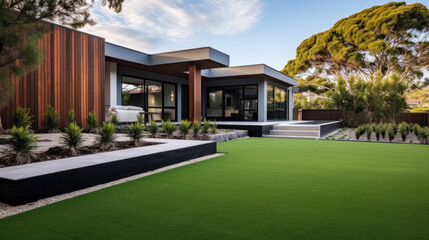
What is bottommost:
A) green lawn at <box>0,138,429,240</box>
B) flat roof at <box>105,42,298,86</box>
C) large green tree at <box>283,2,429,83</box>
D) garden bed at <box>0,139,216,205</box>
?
green lawn at <box>0,138,429,240</box>

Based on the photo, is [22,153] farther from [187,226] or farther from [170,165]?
[187,226]

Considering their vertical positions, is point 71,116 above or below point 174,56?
below

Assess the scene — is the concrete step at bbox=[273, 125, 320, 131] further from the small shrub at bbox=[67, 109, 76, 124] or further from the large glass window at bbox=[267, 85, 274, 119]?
the small shrub at bbox=[67, 109, 76, 124]

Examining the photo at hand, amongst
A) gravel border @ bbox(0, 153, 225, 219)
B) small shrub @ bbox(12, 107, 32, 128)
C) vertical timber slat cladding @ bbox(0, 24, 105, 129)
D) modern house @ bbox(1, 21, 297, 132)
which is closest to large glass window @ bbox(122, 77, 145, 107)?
modern house @ bbox(1, 21, 297, 132)

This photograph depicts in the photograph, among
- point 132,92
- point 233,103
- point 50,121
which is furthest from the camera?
point 233,103

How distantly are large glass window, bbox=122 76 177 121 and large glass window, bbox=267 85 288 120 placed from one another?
573 centimetres

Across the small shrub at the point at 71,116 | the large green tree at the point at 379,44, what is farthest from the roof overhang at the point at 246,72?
the large green tree at the point at 379,44

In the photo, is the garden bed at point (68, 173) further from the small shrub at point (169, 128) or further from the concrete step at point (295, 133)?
the concrete step at point (295, 133)

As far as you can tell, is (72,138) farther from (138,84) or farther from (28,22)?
(138,84)

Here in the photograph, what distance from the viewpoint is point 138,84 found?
13.4 m

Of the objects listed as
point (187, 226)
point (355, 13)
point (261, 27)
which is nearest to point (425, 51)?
point (355, 13)

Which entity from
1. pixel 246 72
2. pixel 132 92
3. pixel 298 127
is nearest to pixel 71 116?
pixel 132 92

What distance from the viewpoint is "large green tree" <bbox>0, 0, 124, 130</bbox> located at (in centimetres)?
356

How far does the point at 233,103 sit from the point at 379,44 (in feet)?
40.9
